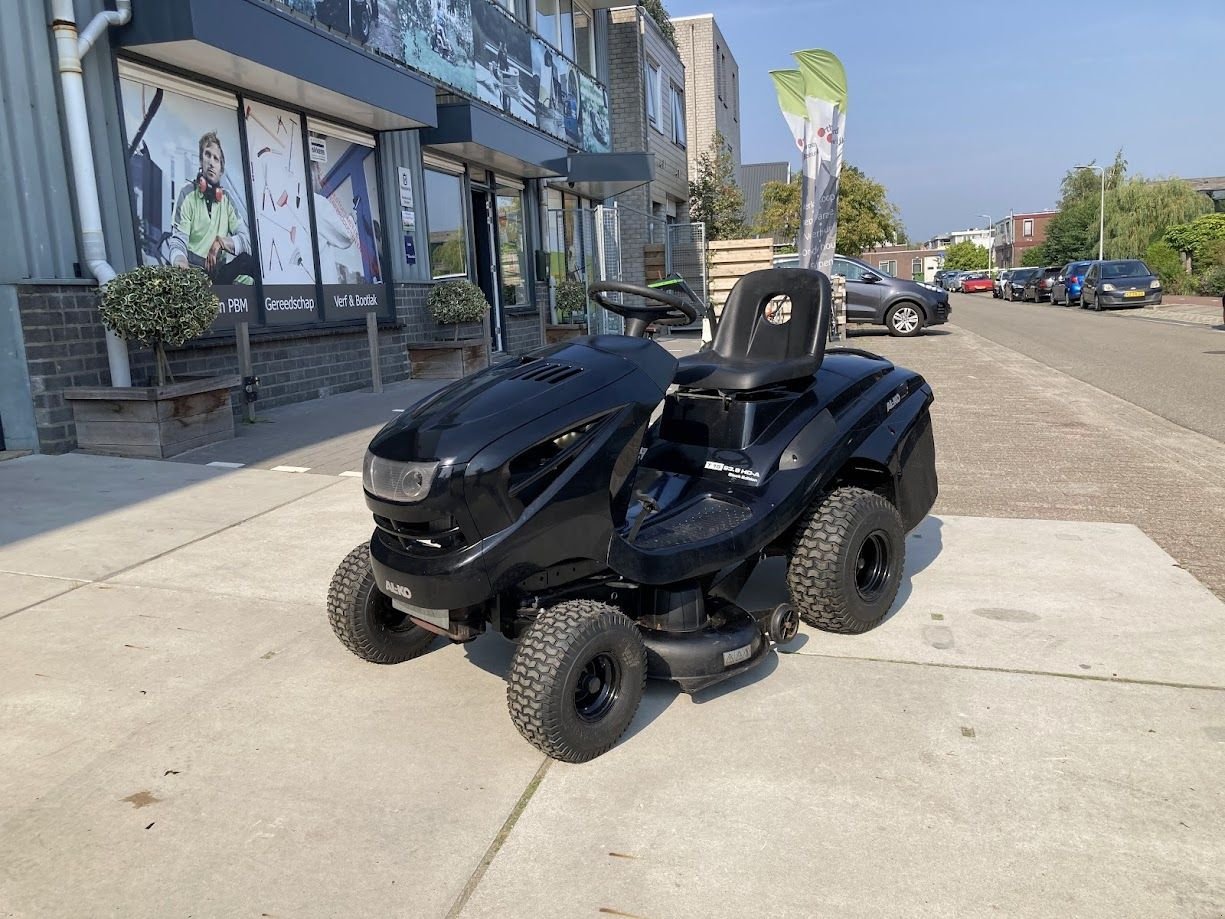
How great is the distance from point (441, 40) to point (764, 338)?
10.5 m

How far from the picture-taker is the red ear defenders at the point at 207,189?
8.63 meters

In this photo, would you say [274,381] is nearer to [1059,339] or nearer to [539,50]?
[539,50]

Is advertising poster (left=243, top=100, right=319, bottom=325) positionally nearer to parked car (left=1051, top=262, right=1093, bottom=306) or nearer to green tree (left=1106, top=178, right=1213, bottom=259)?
parked car (left=1051, top=262, right=1093, bottom=306)

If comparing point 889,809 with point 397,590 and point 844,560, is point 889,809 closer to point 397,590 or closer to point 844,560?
point 844,560

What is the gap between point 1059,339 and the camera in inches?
757

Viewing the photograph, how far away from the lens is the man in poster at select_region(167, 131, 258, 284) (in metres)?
8.38

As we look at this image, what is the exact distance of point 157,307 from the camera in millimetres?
6801

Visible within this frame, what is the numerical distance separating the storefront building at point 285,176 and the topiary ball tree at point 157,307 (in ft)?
1.30

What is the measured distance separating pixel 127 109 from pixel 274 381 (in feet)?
9.03

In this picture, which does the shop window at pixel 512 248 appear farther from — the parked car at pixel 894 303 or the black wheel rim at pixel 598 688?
the black wheel rim at pixel 598 688

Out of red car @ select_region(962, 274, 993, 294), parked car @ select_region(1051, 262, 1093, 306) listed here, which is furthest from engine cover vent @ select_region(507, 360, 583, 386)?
red car @ select_region(962, 274, 993, 294)

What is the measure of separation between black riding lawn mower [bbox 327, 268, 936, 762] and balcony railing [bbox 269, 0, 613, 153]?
787 cm

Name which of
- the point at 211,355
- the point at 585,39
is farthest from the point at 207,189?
the point at 585,39

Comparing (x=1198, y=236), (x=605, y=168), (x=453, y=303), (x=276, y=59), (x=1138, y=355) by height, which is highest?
(x=605, y=168)
